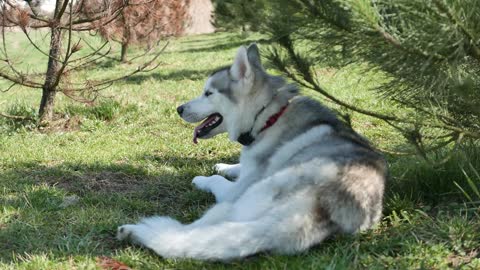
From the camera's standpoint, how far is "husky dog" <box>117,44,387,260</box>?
2.65 m

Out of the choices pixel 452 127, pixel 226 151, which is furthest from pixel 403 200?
pixel 226 151

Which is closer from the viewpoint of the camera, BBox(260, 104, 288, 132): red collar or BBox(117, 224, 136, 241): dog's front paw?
BBox(117, 224, 136, 241): dog's front paw

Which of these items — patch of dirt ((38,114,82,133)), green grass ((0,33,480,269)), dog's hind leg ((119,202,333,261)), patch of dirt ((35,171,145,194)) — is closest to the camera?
dog's hind leg ((119,202,333,261))

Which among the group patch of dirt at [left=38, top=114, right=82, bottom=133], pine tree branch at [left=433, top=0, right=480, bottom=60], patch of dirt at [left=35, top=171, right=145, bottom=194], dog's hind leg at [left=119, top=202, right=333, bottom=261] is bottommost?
patch of dirt at [left=38, top=114, right=82, bottom=133]

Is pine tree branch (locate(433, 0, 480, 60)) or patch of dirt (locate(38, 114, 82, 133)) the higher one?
pine tree branch (locate(433, 0, 480, 60))

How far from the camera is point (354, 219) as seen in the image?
293 cm

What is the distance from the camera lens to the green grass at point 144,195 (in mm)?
2768

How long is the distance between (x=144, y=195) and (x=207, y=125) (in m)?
0.81

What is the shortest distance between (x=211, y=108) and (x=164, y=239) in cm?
175

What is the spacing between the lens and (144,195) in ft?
13.3

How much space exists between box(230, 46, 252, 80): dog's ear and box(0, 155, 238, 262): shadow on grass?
987mm

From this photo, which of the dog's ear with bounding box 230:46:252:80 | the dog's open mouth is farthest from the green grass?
the dog's ear with bounding box 230:46:252:80

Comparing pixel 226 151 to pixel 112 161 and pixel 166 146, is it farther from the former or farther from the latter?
pixel 112 161

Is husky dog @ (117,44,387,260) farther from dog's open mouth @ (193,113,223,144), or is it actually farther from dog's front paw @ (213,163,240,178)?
dog's front paw @ (213,163,240,178)
